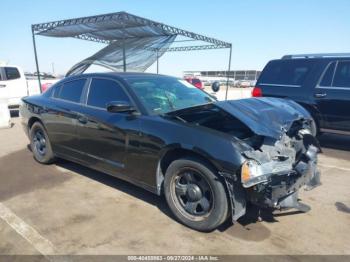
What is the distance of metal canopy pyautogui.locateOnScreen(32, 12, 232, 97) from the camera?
17.0 m

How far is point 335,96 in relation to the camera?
20.1 feet

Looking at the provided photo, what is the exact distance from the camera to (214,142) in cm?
286

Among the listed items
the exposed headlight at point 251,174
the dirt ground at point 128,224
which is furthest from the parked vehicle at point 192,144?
the dirt ground at point 128,224

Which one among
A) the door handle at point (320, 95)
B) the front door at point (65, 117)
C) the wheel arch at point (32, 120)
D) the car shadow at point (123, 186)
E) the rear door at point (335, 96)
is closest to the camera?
the car shadow at point (123, 186)

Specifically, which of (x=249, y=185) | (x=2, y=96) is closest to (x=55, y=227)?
(x=249, y=185)

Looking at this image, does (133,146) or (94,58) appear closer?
(133,146)

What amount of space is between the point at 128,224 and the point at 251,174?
1471mm

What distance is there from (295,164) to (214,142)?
0.91 m

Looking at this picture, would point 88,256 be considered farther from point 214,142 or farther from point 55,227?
point 214,142

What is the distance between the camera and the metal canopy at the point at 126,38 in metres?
17.0

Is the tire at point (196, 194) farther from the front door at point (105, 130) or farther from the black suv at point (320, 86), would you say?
the black suv at point (320, 86)

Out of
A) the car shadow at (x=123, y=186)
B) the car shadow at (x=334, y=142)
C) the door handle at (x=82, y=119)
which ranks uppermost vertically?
the door handle at (x=82, y=119)

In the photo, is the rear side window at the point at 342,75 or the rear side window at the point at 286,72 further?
the rear side window at the point at 286,72

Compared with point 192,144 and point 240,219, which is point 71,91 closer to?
point 192,144
